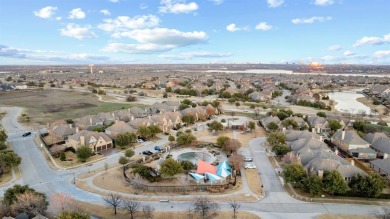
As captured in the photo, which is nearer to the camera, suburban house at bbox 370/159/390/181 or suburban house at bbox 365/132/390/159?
suburban house at bbox 370/159/390/181

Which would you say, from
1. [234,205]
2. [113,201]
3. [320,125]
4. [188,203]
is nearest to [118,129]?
[113,201]


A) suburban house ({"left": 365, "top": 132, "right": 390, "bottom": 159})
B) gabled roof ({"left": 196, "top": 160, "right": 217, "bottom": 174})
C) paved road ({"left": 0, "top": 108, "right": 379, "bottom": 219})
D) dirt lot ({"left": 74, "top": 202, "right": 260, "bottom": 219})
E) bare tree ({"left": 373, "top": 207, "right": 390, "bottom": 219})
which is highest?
suburban house ({"left": 365, "top": 132, "right": 390, "bottom": 159})

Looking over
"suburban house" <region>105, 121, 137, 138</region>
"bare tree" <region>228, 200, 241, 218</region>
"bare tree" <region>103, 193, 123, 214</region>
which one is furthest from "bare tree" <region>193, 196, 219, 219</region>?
"suburban house" <region>105, 121, 137, 138</region>

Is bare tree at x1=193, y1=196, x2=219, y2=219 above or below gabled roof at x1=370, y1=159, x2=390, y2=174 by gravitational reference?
below

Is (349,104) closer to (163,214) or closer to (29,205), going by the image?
(163,214)

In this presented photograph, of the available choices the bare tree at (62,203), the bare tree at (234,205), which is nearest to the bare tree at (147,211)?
the bare tree at (62,203)

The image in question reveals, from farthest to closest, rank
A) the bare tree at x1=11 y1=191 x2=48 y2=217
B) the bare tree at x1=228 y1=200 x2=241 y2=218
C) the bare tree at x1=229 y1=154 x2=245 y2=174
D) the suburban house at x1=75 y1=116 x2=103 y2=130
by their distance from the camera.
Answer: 1. the suburban house at x1=75 y1=116 x2=103 y2=130
2. the bare tree at x1=229 y1=154 x2=245 y2=174
3. the bare tree at x1=228 y1=200 x2=241 y2=218
4. the bare tree at x1=11 y1=191 x2=48 y2=217

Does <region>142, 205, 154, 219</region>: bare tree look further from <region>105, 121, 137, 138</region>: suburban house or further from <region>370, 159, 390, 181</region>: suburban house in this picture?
<region>370, 159, 390, 181</region>: suburban house
